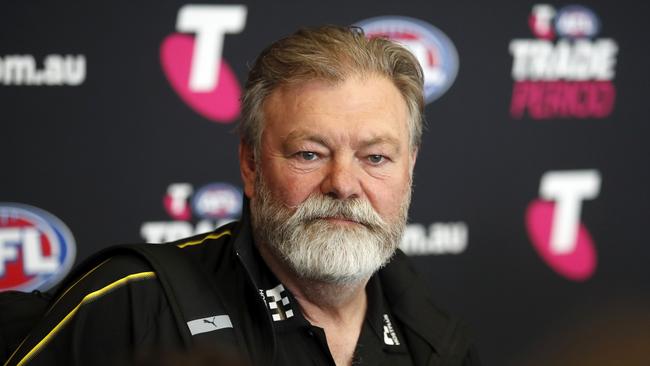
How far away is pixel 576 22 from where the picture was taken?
2523mm

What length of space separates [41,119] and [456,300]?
121cm

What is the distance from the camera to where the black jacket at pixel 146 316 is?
1.22 meters

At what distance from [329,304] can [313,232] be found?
15 cm

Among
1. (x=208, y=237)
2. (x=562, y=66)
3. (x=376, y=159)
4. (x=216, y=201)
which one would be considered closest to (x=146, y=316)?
(x=208, y=237)

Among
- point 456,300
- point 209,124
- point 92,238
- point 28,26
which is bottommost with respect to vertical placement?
point 456,300

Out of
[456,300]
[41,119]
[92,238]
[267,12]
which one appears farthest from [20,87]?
[456,300]

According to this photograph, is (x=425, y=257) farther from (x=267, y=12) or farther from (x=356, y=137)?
(x=356, y=137)

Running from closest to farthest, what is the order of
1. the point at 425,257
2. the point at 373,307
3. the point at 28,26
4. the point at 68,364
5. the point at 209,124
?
the point at 68,364 → the point at 373,307 → the point at 28,26 → the point at 209,124 → the point at 425,257

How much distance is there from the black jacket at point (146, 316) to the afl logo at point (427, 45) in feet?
A: 3.52

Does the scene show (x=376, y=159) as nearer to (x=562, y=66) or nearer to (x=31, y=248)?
(x=31, y=248)

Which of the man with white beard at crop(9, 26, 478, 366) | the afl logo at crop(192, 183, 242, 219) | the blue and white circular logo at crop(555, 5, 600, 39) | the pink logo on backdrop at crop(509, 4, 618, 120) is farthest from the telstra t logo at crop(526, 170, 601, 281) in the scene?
the man with white beard at crop(9, 26, 478, 366)

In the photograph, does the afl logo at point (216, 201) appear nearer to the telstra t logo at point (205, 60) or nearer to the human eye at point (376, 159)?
the telstra t logo at point (205, 60)

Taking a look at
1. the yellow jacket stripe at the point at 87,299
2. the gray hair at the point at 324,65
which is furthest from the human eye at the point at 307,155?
the yellow jacket stripe at the point at 87,299

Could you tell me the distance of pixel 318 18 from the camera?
2359mm
